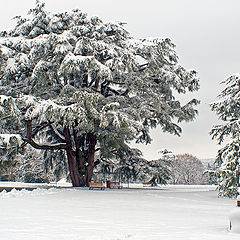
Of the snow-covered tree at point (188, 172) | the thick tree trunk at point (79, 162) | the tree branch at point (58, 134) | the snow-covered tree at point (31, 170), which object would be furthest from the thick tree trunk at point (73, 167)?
the snow-covered tree at point (188, 172)

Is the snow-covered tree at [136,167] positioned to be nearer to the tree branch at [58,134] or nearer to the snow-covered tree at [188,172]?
the tree branch at [58,134]

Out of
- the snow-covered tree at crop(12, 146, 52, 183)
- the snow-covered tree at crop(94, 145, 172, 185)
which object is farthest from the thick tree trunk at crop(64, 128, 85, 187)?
the snow-covered tree at crop(12, 146, 52, 183)

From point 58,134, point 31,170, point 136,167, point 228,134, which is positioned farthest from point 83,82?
point 31,170

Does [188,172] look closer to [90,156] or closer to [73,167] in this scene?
[90,156]

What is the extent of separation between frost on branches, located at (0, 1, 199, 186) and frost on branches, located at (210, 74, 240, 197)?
4.99m

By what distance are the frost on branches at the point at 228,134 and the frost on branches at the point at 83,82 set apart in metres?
4.99

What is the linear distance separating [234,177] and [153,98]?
10467 mm

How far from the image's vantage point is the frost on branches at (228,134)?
14570 mm

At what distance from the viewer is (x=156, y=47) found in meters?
24.4

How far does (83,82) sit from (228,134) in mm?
11379

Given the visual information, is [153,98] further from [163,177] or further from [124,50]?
[163,177]

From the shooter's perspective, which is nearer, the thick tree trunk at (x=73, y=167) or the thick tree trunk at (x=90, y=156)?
the thick tree trunk at (x=73, y=167)

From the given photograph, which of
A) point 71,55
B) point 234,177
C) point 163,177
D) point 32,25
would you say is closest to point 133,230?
point 234,177

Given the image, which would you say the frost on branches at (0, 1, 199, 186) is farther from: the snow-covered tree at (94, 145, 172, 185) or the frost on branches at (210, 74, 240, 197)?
the frost on branches at (210, 74, 240, 197)
